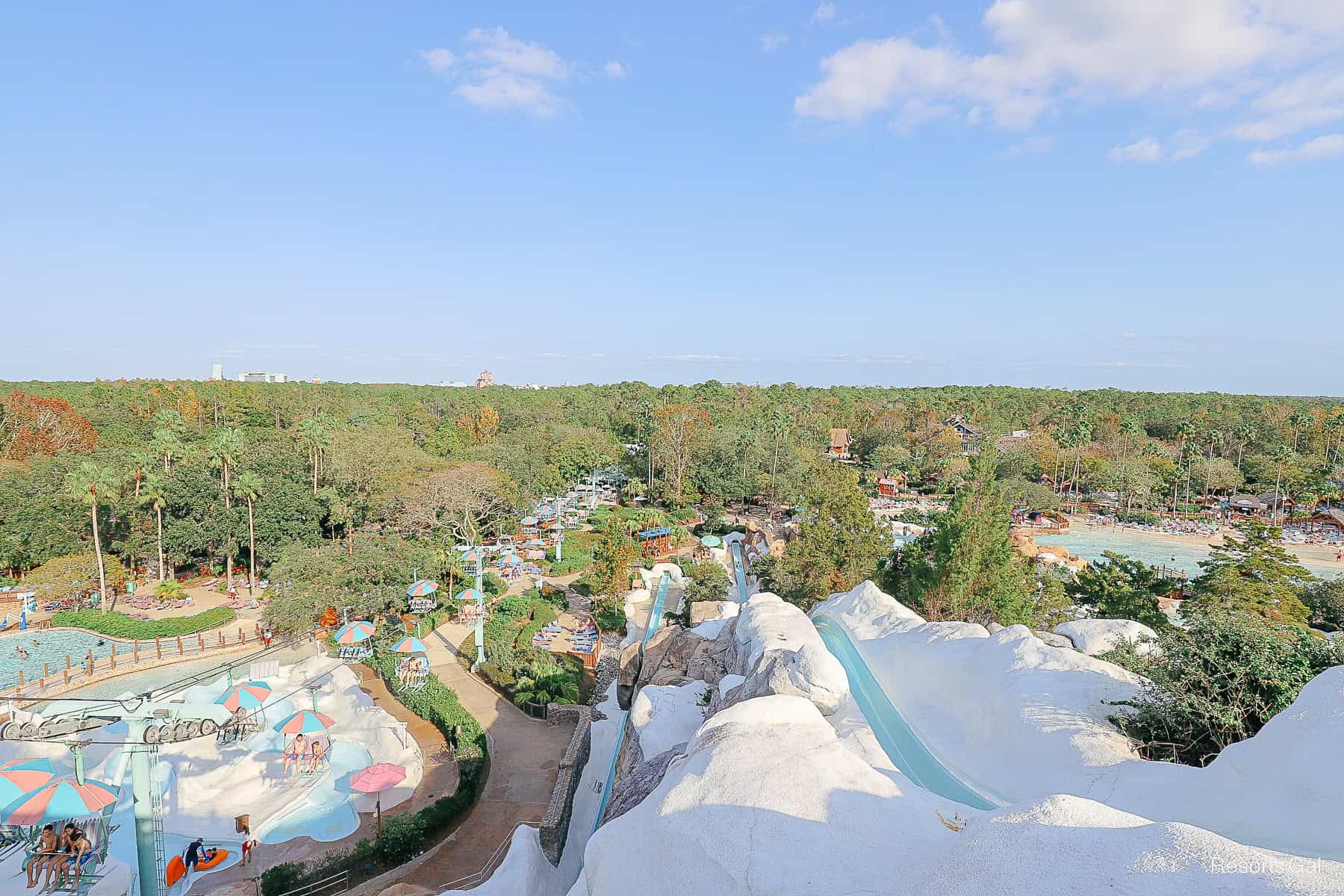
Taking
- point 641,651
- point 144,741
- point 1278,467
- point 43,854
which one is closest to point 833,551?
point 641,651

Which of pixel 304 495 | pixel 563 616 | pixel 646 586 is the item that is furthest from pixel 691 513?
pixel 304 495

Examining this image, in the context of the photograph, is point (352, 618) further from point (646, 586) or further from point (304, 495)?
point (646, 586)

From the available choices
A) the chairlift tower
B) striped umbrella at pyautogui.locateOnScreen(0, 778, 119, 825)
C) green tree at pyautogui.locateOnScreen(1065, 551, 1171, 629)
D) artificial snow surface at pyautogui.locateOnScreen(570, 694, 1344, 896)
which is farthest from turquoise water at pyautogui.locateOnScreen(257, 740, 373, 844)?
green tree at pyautogui.locateOnScreen(1065, 551, 1171, 629)

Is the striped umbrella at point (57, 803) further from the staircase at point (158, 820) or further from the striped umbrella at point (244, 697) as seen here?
the striped umbrella at point (244, 697)

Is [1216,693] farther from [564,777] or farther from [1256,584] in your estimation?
[1256,584]

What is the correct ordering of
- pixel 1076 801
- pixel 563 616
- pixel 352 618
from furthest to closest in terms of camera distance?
pixel 563 616, pixel 352 618, pixel 1076 801

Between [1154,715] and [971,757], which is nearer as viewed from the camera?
[1154,715]

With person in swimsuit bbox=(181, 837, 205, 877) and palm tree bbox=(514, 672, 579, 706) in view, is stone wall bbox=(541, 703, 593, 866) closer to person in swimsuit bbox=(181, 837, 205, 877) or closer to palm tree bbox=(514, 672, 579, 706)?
palm tree bbox=(514, 672, 579, 706)
